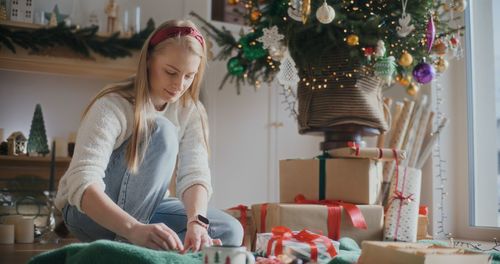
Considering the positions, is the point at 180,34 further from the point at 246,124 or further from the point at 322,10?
the point at 246,124

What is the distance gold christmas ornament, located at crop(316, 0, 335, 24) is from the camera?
1.79 meters

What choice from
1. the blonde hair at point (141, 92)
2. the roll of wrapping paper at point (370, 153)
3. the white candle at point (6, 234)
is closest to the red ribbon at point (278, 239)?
the blonde hair at point (141, 92)

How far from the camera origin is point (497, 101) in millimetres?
2404

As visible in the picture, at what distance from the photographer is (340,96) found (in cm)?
200

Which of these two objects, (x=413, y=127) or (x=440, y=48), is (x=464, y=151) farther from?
(x=440, y=48)

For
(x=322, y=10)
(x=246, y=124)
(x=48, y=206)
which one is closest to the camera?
(x=322, y=10)

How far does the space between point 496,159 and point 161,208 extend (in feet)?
5.15

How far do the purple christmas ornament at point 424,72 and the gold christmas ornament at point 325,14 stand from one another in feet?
1.37

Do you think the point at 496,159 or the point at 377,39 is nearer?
the point at 377,39

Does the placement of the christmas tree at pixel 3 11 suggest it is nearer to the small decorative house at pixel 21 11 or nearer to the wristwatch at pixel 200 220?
the small decorative house at pixel 21 11

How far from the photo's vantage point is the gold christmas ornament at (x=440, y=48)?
202 centimetres

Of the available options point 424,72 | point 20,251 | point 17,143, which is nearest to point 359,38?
point 424,72

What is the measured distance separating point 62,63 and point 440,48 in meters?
1.66

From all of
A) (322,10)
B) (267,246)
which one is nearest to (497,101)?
(322,10)
